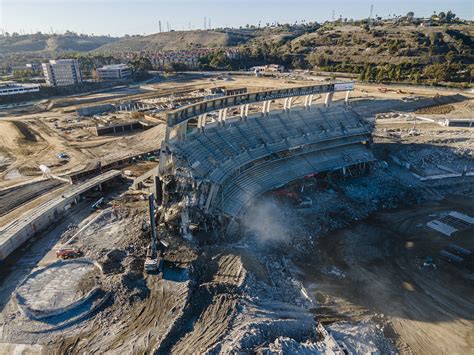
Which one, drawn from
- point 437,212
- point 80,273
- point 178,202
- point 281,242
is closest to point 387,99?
point 437,212

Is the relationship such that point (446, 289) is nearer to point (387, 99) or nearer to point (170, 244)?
point (170, 244)

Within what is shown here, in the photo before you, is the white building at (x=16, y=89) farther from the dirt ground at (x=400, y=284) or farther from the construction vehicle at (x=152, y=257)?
the dirt ground at (x=400, y=284)

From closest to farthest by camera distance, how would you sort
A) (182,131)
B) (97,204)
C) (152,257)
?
(152,257) → (97,204) → (182,131)

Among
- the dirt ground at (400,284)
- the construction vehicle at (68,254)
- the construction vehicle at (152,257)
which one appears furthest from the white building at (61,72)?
the dirt ground at (400,284)

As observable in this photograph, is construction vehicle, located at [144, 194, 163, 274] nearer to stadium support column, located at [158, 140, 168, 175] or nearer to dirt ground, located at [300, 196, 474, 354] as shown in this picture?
stadium support column, located at [158, 140, 168, 175]

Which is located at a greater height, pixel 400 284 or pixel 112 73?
pixel 112 73

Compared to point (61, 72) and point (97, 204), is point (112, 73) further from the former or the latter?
point (97, 204)

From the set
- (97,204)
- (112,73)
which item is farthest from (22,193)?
(112,73)
